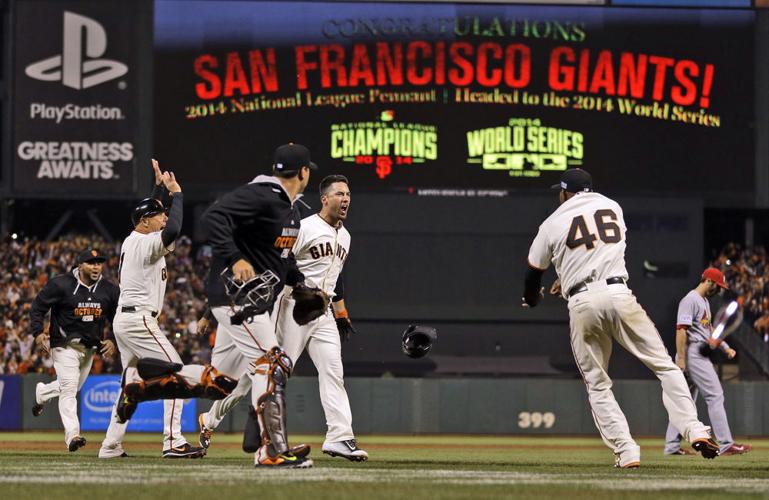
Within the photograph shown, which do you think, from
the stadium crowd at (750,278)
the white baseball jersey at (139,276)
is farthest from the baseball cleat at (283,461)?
the stadium crowd at (750,278)

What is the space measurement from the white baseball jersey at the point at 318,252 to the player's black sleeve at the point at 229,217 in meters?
2.22

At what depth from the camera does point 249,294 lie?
26.8 feet

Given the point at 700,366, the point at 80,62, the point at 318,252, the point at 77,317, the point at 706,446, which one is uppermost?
the point at 80,62

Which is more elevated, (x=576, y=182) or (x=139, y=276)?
(x=576, y=182)

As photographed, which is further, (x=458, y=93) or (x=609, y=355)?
(x=458, y=93)

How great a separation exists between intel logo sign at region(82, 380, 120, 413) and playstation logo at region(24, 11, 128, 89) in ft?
20.5

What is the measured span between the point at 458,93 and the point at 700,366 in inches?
469

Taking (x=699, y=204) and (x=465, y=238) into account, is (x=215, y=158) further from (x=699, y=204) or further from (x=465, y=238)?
(x=699, y=204)

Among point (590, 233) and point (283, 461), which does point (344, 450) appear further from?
point (590, 233)

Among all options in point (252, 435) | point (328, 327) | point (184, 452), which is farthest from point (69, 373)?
point (252, 435)

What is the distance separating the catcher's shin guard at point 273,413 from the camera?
801 cm

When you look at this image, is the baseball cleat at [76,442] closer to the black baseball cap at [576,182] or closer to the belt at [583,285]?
the belt at [583,285]

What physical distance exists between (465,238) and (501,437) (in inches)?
178

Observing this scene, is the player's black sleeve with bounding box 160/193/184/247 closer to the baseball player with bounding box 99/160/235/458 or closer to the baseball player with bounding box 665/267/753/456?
the baseball player with bounding box 99/160/235/458
